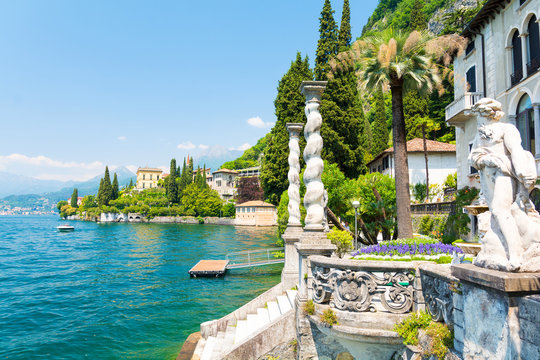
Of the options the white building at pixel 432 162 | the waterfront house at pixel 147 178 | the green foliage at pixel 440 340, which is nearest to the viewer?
the green foliage at pixel 440 340

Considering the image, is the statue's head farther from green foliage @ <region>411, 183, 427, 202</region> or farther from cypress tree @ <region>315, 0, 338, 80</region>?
green foliage @ <region>411, 183, 427, 202</region>

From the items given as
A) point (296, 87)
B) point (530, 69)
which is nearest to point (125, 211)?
point (296, 87)

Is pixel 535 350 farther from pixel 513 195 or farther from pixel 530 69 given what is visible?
pixel 530 69

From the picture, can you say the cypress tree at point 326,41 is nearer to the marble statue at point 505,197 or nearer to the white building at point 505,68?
the white building at point 505,68

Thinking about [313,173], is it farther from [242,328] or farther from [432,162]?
[432,162]

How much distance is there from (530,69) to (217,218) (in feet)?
269

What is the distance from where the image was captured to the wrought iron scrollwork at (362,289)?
4.99 metres

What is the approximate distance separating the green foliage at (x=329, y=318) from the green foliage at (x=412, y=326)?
1.01 meters

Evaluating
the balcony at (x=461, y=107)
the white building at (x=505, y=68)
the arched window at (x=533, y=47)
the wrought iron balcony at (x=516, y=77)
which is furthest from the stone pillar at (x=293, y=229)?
the wrought iron balcony at (x=516, y=77)

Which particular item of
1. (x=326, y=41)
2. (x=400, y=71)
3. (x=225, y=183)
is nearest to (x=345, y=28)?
(x=326, y=41)

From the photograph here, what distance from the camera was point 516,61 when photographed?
16562 millimetres

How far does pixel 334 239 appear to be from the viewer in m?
13.8

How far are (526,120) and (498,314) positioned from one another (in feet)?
53.7

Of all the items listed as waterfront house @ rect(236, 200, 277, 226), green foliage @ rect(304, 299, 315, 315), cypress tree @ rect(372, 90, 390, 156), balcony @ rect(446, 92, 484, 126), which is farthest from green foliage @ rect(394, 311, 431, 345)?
waterfront house @ rect(236, 200, 277, 226)
